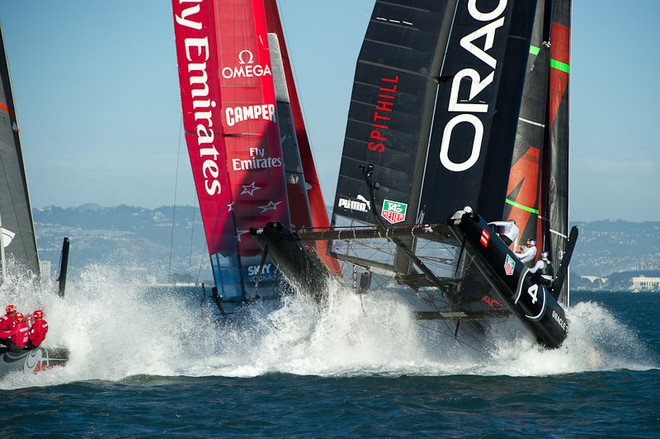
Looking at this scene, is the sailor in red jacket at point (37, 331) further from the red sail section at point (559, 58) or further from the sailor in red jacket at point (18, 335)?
the red sail section at point (559, 58)

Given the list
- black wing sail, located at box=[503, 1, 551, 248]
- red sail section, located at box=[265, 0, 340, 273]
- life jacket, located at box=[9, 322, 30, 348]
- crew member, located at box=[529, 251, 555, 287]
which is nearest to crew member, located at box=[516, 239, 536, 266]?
crew member, located at box=[529, 251, 555, 287]

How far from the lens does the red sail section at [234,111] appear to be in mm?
18094

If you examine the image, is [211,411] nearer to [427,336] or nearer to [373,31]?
[427,336]

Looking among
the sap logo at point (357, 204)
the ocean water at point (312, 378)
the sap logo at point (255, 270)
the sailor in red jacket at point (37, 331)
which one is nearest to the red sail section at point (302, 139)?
the sap logo at point (255, 270)

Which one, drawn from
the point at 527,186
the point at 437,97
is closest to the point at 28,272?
the point at 437,97

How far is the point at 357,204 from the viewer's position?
1493 centimetres

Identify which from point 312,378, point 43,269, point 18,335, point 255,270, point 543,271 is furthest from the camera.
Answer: point 43,269

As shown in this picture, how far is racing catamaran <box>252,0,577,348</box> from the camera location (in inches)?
559

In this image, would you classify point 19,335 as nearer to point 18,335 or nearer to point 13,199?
point 18,335

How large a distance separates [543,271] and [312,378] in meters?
3.76

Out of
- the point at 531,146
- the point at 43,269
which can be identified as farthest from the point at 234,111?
the point at 43,269

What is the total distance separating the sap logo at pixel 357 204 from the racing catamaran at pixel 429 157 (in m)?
0.01

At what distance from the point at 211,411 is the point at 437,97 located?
216 inches

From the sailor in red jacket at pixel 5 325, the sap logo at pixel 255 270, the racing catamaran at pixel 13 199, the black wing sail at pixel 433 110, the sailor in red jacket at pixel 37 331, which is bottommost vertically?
the sap logo at pixel 255 270
